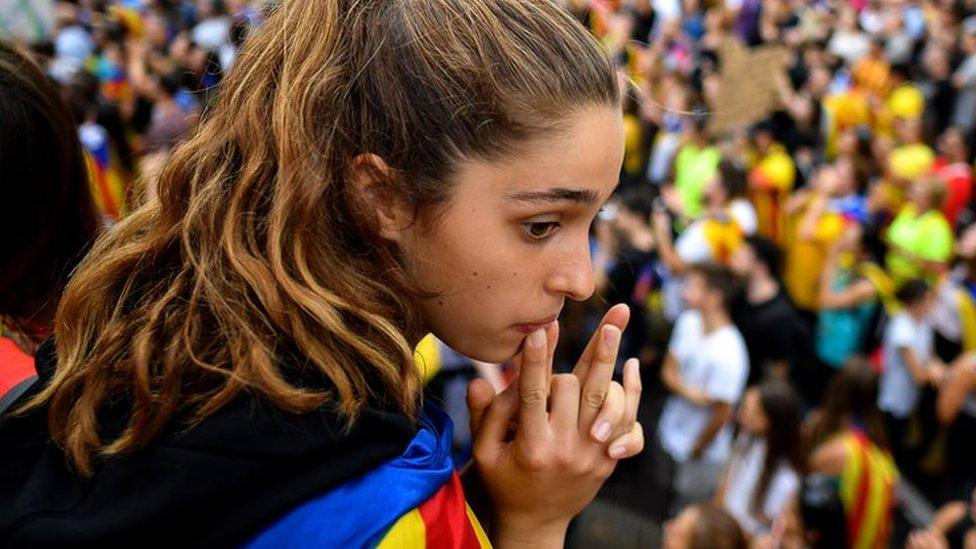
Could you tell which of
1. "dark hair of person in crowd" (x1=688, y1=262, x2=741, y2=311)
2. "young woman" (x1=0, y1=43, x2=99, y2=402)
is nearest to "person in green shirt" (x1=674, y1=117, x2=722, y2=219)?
"dark hair of person in crowd" (x1=688, y1=262, x2=741, y2=311)

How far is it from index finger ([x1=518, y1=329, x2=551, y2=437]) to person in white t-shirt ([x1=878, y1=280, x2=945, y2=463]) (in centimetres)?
403

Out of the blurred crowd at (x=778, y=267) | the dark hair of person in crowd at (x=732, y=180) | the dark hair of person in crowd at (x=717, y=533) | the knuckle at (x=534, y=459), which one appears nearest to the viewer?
the knuckle at (x=534, y=459)

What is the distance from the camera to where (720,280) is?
14.6ft

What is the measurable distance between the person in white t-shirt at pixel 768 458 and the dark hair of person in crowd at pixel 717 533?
70 centimetres

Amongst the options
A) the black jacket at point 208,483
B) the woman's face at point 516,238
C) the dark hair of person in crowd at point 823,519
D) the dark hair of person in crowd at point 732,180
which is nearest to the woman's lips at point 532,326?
the woman's face at point 516,238

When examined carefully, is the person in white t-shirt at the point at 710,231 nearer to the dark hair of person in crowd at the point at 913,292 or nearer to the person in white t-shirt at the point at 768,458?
the dark hair of person in crowd at the point at 913,292

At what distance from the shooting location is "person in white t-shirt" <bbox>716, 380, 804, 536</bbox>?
3.58m

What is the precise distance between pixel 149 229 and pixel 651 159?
25.3 ft

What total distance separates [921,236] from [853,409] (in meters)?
2.12

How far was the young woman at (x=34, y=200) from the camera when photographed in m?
1.59

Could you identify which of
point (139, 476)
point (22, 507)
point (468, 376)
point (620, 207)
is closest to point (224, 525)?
point (139, 476)

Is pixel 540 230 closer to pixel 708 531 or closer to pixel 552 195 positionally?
pixel 552 195

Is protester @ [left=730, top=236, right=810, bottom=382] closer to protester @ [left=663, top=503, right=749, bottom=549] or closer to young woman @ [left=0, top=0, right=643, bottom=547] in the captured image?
protester @ [left=663, top=503, right=749, bottom=549]

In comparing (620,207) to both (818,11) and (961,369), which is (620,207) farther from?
(818,11)
